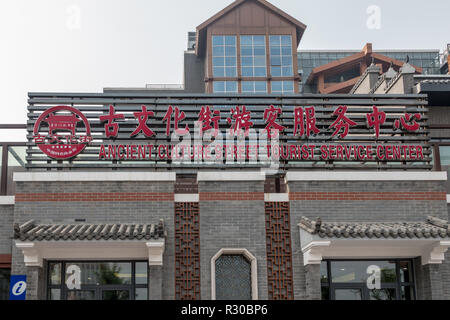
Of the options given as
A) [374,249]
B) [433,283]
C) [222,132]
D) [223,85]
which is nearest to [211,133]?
[222,132]

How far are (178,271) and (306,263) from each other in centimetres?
282

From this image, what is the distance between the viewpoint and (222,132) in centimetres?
1550

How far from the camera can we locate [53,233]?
42.5 feet

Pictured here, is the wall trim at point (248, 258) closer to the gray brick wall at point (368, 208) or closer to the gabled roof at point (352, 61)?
the gray brick wall at point (368, 208)

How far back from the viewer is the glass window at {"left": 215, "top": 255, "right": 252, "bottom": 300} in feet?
45.8

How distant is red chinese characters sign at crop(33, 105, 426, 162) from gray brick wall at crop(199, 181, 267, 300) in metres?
1.01

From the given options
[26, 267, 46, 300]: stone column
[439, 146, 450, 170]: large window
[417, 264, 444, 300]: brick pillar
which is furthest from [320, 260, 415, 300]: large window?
[26, 267, 46, 300]: stone column

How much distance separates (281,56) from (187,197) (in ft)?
108

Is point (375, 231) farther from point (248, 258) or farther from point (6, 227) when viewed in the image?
point (6, 227)

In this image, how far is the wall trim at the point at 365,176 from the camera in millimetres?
14578

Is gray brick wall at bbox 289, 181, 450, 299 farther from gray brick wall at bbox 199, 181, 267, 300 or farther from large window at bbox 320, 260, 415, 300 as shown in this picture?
gray brick wall at bbox 199, 181, 267, 300

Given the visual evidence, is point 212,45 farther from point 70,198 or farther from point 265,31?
point 70,198

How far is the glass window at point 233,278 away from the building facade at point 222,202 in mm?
24
